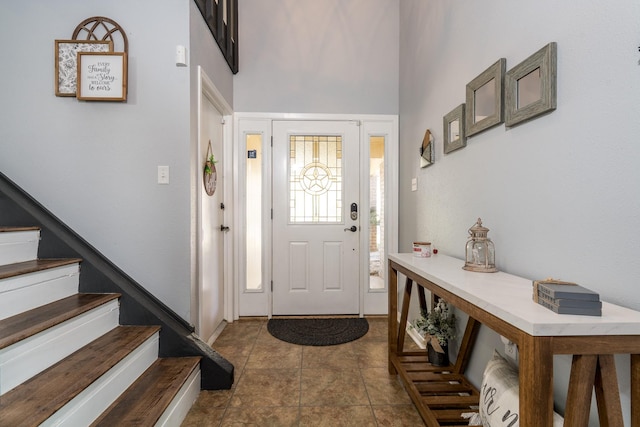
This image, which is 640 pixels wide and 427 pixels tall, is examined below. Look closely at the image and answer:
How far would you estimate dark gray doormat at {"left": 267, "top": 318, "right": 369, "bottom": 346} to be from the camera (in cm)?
255

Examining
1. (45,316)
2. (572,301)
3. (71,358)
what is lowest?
(71,358)

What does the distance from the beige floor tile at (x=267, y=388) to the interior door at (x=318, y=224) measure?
1057 millimetres

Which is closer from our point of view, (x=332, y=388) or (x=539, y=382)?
(x=539, y=382)

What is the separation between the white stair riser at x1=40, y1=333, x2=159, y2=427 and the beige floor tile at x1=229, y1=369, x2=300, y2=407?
55cm

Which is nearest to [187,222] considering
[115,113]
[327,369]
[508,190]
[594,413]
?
[115,113]

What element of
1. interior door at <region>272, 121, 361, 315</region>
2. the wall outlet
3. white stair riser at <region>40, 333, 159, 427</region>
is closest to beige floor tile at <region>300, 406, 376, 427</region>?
the wall outlet

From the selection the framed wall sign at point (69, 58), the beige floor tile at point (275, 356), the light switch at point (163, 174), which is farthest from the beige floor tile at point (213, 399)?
the framed wall sign at point (69, 58)

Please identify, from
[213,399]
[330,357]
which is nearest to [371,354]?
[330,357]

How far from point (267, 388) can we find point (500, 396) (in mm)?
1300

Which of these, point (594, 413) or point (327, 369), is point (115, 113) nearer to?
point (327, 369)

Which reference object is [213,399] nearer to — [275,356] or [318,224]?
[275,356]

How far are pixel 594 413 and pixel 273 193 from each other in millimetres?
2643

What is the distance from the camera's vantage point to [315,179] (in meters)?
3.11

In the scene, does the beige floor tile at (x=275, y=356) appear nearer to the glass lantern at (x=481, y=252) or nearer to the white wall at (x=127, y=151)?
the white wall at (x=127, y=151)
